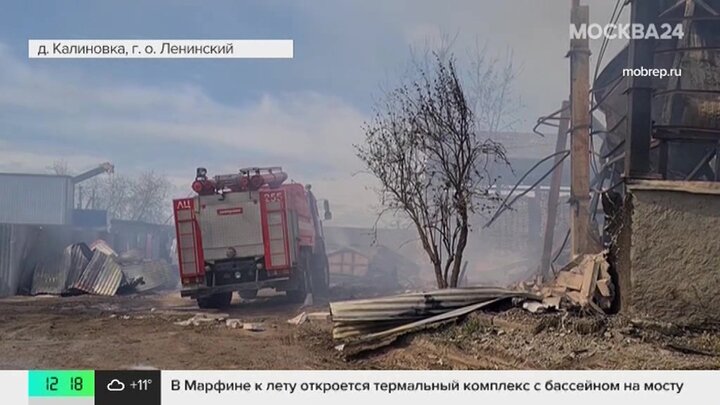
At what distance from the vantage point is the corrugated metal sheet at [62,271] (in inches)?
144

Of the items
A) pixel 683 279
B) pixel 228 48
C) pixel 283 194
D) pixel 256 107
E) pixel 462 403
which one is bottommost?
pixel 462 403

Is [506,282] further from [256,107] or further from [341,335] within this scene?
[256,107]

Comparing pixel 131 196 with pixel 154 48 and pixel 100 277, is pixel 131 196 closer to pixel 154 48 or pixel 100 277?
pixel 154 48

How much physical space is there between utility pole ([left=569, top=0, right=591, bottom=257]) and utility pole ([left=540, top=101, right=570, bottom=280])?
0.04 meters

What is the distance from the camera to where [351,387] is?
95.1 inches

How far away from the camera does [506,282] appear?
3.02 m

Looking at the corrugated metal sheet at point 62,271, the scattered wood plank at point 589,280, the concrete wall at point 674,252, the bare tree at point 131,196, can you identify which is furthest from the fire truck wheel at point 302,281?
the concrete wall at point 674,252

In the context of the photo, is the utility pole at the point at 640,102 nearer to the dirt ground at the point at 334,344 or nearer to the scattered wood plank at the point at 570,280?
the scattered wood plank at the point at 570,280

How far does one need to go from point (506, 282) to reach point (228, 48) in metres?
1.60

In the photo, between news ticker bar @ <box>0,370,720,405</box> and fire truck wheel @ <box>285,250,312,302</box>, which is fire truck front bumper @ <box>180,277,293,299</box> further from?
news ticker bar @ <box>0,370,720,405</box>

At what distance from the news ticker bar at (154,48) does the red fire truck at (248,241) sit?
0.71m

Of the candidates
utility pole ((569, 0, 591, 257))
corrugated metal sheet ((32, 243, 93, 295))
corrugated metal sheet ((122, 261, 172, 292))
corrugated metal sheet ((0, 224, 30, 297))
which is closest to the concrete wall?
utility pole ((569, 0, 591, 257))

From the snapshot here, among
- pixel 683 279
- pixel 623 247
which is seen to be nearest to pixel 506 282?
pixel 623 247

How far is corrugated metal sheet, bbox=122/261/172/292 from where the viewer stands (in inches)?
135
